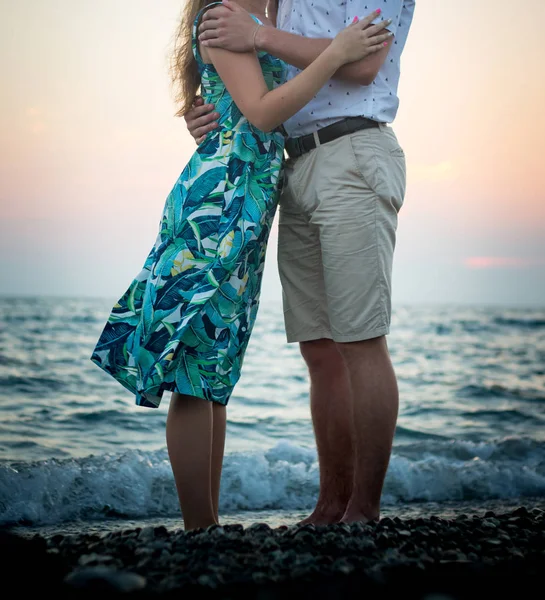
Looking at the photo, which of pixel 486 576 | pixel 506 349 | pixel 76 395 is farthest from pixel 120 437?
pixel 506 349

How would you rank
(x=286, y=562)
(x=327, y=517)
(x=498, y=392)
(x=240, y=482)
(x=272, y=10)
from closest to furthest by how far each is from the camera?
(x=286, y=562) → (x=327, y=517) → (x=272, y=10) → (x=240, y=482) → (x=498, y=392)

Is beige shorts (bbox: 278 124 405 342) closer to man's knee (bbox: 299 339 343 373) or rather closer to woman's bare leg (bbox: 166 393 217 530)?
man's knee (bbox: 299 339 343 373)

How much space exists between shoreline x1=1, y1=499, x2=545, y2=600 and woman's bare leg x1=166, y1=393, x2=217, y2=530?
5.9 inches

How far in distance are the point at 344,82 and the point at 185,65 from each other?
62cm

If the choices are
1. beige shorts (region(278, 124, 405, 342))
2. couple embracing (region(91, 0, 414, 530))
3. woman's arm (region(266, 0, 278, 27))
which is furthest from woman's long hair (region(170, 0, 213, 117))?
beige shorts (region(278, 124, 405, 342))

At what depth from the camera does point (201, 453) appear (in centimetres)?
238

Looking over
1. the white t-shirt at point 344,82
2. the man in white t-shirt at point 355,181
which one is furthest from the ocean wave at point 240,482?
→ the white t-shirt at point 344,82

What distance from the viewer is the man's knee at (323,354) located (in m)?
2.84

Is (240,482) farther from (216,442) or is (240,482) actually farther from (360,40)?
(360,40)

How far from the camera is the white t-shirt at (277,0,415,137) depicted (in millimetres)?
2498

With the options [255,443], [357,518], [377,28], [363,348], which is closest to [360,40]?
[377,28]

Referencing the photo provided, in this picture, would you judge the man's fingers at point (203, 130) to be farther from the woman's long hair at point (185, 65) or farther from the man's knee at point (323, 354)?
the man's knee at point (323, 354)

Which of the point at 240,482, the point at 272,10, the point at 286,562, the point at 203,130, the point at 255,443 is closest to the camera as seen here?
the point at 286,562

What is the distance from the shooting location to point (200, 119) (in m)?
2.60
